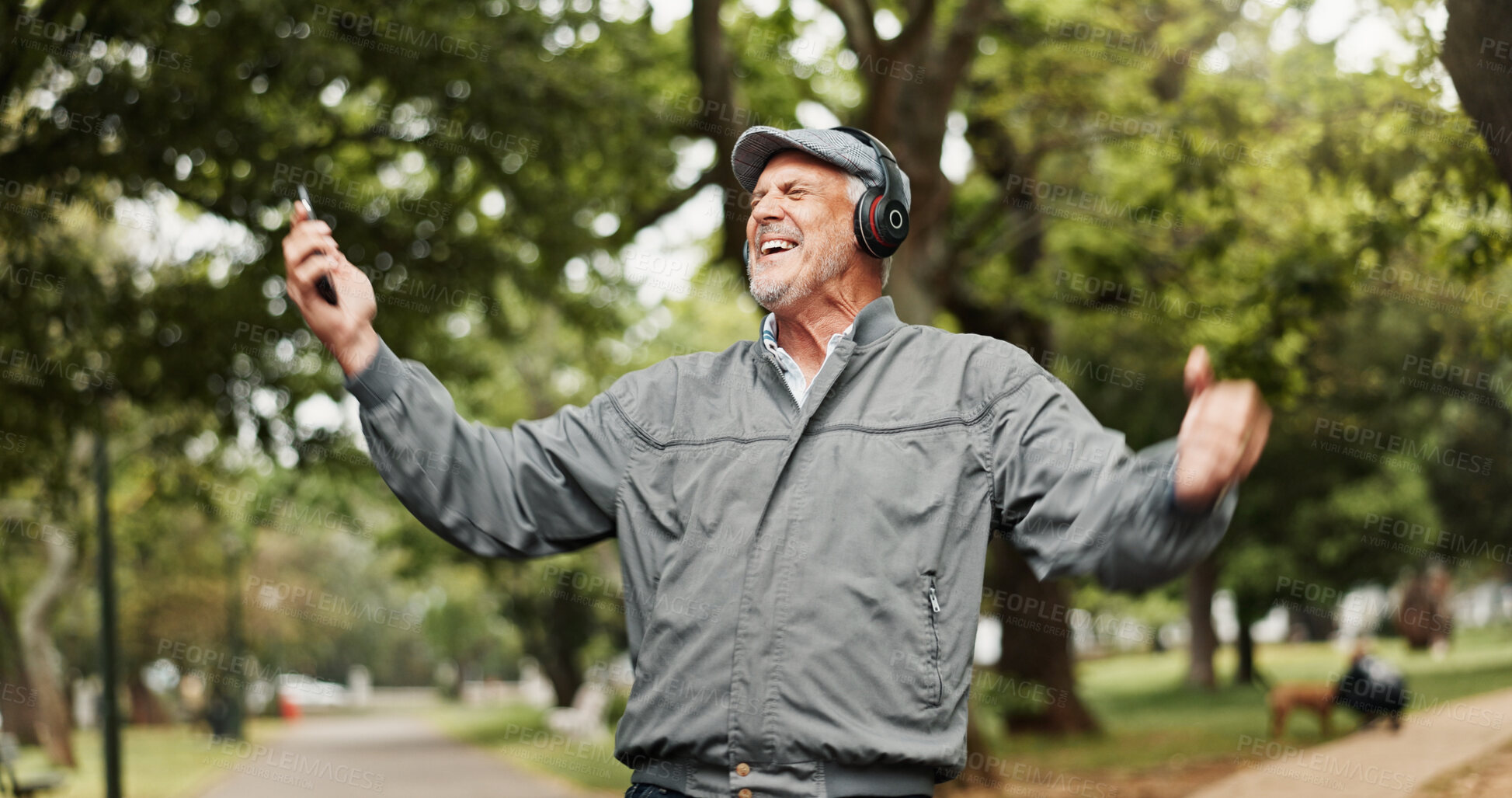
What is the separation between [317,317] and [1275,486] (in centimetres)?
2566

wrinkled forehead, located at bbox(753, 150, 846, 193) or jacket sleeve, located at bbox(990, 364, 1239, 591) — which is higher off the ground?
wrinkled forehead, located at bbox(753, 150, 846, 193)

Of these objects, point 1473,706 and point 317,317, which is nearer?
point 317,317

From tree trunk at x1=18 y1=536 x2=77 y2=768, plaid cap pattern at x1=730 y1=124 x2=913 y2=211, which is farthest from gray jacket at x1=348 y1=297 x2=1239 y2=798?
tree trunk at x1=18 y1=536 x2=77 y2=768

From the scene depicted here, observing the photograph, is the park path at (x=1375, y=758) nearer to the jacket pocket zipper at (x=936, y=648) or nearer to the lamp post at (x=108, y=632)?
the lamp post at (x=108, y=632)

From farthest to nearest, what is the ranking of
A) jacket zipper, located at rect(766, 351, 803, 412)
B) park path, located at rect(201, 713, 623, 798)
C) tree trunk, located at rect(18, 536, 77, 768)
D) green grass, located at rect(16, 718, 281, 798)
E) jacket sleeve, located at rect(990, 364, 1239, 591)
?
1. tree trunk, located at rect(18, 536, 77, 768)
2. green grass, located at rect(16, 718, 281, 798)
3. park path, located at rect(201, 713, 623, 798)
4. jacket zipper, located at rect(766, 351, 803, 412)
5. jacket sleeve, located at rect(990, 364, 1239, 591)

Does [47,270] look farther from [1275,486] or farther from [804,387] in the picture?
[1275,486]

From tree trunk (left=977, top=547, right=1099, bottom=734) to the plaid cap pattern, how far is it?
50.2 feet

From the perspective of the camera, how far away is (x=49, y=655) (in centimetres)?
2580

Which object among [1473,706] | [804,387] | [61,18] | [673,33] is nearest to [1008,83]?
[673,33]

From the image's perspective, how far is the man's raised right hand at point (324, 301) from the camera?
239 cm

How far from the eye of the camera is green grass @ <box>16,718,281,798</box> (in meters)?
18.9

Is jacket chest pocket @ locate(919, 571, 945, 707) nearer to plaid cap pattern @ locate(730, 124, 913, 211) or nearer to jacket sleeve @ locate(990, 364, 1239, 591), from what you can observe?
jacket sleeve @ locate(990, 364, 1239, 591)

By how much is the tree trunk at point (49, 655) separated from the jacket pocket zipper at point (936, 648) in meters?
25.3

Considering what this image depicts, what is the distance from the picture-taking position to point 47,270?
892 cm
